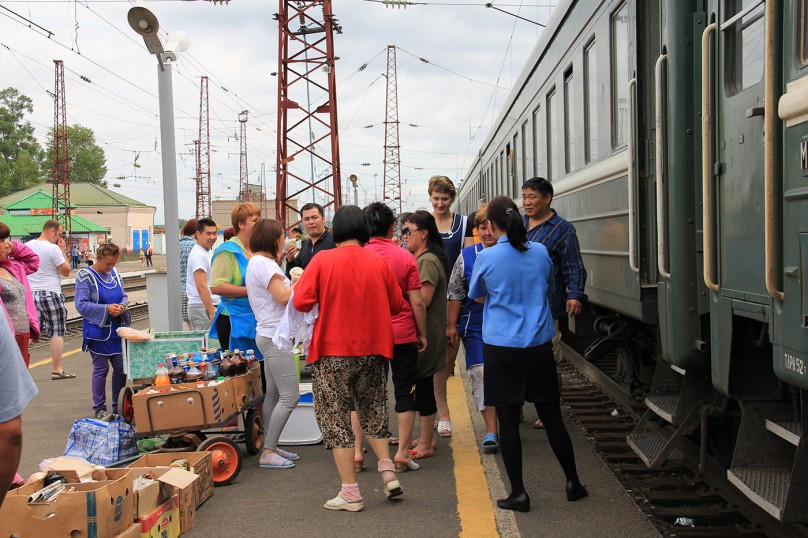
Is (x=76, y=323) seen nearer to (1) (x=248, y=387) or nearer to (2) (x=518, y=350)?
(1) (x=248, y=387)

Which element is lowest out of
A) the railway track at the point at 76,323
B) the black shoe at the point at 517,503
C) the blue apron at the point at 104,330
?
the black shoe at the point at 517,503

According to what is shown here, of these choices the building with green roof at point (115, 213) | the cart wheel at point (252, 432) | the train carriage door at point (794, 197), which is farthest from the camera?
the building with green roof at point (115, 213)

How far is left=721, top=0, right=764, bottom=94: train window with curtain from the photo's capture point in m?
3.80

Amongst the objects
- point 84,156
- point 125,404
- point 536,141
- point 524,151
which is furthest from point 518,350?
point 84,156

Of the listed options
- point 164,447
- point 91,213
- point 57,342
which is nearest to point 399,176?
point 91,213

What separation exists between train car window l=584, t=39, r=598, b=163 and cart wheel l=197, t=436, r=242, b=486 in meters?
3.65

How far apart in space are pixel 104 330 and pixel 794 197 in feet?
21.2

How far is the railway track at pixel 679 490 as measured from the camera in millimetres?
4574

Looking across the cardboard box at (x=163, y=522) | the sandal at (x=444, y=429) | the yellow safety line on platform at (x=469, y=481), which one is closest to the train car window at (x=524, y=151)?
the yellow safety line on platform at (x=469, y=481)

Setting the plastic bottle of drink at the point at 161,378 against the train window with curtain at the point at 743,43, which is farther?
the plastic bottle of drink at the point at 161,378

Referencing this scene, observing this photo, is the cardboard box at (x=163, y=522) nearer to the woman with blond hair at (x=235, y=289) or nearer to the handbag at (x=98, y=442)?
the handbag at (x=98, y=442)

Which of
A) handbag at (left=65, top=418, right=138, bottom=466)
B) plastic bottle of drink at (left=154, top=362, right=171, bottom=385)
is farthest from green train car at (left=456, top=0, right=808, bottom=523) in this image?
handbag at (left=65, top=418, right=138, bottom=466)

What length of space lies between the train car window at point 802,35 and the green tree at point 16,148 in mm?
87764

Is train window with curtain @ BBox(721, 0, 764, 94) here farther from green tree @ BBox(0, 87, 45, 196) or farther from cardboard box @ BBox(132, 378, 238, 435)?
green tree @ BBox(0, 87, 45, 196)
